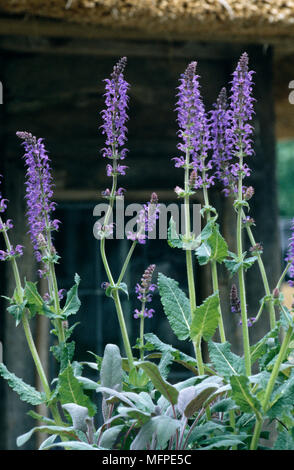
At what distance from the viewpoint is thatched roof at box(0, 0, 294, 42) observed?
108 inches

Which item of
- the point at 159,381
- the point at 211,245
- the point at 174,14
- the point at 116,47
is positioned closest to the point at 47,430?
the point at 159,381

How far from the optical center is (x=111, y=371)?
→ 1189 millimetres

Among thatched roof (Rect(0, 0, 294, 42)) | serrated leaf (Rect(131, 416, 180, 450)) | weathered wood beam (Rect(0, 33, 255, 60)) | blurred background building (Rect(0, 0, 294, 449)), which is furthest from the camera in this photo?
weathered wood beam (Rect(0, 33, 255, 60))

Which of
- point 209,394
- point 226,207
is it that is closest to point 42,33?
point 226,207

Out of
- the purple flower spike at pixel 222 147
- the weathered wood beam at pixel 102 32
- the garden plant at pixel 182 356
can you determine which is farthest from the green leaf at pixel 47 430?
the weathered wood beam at pixel 102 32

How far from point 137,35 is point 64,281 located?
1.13m

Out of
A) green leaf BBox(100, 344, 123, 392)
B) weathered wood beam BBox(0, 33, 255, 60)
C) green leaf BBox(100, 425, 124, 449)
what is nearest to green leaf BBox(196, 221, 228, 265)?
green leaf BBox(100, 344, 123, 392)

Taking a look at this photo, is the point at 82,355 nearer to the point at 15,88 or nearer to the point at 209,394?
the point at 15,88

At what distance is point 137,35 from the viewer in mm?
2979

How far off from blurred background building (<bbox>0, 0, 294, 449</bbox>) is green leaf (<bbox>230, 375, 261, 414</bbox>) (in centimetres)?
189

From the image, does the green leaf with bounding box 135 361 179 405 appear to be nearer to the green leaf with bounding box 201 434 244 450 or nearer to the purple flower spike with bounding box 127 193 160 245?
the green leaf with bounding box 201 434 244 450

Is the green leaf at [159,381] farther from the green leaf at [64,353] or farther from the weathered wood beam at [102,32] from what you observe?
the weathered wood beam at [102,32]

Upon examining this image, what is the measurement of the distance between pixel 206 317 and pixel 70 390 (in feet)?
0.82

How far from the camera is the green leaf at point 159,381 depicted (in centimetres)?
108
